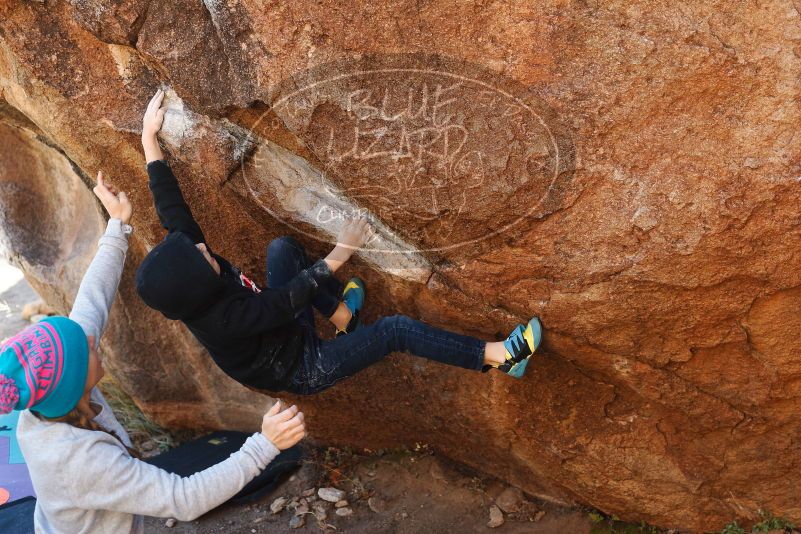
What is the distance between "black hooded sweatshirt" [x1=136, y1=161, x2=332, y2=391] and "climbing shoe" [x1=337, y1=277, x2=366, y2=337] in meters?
0.26

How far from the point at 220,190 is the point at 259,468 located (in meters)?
1.31

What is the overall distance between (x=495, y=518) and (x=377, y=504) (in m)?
0.61

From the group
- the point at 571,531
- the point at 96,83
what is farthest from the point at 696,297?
the point at 96,83

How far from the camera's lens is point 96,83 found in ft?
10.4

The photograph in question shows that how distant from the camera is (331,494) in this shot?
12.9 feet

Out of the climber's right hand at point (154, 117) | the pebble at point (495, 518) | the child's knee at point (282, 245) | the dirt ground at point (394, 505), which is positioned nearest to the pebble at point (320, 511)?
the dirt ground at point (394, 505)

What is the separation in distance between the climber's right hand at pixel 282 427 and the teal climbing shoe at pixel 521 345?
0.82m

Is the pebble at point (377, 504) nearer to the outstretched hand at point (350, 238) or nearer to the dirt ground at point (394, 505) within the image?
the dirt ground at point (394, 505)

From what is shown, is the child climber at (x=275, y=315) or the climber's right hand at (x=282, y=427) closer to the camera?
the climber's right hand at (x=282, y=427)

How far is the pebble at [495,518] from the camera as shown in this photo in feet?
11.7

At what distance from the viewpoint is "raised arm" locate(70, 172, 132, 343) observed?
2.73m

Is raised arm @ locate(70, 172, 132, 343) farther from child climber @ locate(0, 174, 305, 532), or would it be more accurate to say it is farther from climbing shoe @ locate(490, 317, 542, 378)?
climbing shoe @ locate(490, 317, 542, 378)

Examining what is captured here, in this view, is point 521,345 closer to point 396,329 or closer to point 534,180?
point 396,329

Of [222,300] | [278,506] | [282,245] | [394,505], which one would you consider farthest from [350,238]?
→ [278,506]
